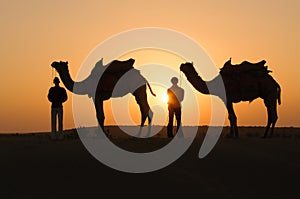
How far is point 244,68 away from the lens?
2552 centimetres

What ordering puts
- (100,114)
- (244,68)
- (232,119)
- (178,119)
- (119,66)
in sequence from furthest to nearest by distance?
1. (119,66)
2. (244,68)
3. (232,119)
4. (100,114)
5. (178,119)

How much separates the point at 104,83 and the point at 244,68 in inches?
208

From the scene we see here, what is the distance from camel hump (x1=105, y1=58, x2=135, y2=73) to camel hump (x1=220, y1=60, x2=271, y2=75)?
3.53 metres

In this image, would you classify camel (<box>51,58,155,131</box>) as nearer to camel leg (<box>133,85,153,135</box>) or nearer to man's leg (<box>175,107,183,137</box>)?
camel leg (<box>133,85,153,135</box>)

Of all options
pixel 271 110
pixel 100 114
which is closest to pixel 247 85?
pixel 271 110

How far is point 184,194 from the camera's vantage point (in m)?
12.9

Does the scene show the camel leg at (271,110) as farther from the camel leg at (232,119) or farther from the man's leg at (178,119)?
the man's leg at (178,119)

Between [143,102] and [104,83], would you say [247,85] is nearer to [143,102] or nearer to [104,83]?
[143,102]

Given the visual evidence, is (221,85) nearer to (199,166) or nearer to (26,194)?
(199,166)

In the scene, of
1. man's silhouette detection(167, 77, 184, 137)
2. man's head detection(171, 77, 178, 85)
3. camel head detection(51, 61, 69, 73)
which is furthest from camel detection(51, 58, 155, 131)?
man's head detection(171, 77, 178, 85)

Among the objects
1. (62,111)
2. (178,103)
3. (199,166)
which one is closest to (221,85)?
(178,103)

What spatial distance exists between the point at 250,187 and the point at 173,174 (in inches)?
73.9

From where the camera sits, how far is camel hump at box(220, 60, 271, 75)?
83.7ft

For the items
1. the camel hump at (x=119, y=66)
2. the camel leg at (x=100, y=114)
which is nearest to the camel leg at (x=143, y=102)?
the camel hump at (x=119, y=66)
